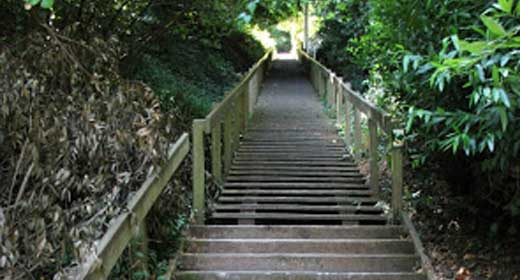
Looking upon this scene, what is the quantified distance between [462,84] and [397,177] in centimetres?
166

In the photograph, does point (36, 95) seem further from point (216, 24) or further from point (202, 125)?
point (216, 24)

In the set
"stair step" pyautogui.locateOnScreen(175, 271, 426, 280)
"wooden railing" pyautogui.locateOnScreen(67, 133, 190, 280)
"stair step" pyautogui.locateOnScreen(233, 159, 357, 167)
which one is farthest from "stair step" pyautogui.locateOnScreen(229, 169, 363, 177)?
"wooden railing" pyautogui.locateOnScreen(67, 133, 190, 280)

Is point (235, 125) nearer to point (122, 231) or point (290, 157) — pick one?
point (290, 157)

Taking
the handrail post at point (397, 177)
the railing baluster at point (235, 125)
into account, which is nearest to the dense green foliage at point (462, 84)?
the handrail post at point (397, 177)

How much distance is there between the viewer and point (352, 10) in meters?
13.4

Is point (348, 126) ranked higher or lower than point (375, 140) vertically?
lower

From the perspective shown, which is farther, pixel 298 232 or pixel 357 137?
pixel 357 137

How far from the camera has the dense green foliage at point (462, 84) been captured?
263cm

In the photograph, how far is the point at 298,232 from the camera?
5.15m

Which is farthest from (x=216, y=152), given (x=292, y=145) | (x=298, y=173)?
(x=292, y=145)

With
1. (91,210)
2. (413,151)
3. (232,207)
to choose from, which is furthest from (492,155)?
(232,207)

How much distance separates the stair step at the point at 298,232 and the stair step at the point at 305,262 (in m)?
0.55

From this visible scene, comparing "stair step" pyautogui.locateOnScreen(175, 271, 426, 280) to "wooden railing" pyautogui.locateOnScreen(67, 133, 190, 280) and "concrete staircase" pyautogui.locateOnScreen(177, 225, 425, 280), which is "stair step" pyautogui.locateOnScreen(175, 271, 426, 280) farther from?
"wooden railing" pyautogui.locateOnScreen(67, 133, 190, 280)

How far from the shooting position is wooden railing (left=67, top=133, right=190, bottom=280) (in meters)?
2.33
